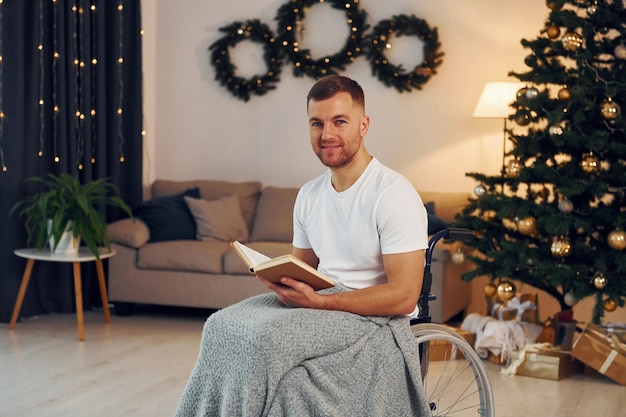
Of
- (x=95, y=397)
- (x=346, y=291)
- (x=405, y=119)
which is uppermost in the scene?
(x=405, y=119)

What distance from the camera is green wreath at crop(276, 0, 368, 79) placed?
247 inches

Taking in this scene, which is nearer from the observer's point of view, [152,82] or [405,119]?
[405,119]

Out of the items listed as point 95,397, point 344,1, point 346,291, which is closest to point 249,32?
point 344,1

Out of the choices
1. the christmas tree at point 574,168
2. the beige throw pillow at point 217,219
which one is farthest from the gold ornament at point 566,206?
the beige throw pillow at point 217,219

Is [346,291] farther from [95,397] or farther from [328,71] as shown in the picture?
[328,71]

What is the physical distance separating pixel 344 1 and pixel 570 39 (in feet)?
6.58

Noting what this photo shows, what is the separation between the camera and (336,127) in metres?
2.59

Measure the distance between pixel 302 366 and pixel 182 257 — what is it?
3.38m

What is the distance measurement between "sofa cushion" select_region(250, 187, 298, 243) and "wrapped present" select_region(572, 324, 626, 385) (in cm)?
208

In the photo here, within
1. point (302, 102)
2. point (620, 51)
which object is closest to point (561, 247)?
point (620, 51)

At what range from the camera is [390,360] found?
8.09ft

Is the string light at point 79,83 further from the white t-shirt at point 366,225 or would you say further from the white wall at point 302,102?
the white t-shirt at point 366,225

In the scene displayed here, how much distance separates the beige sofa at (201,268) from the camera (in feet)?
18.2

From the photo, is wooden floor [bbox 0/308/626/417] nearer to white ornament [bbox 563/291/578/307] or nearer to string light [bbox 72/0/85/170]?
white ornament [bbox 563/291/578/307]
